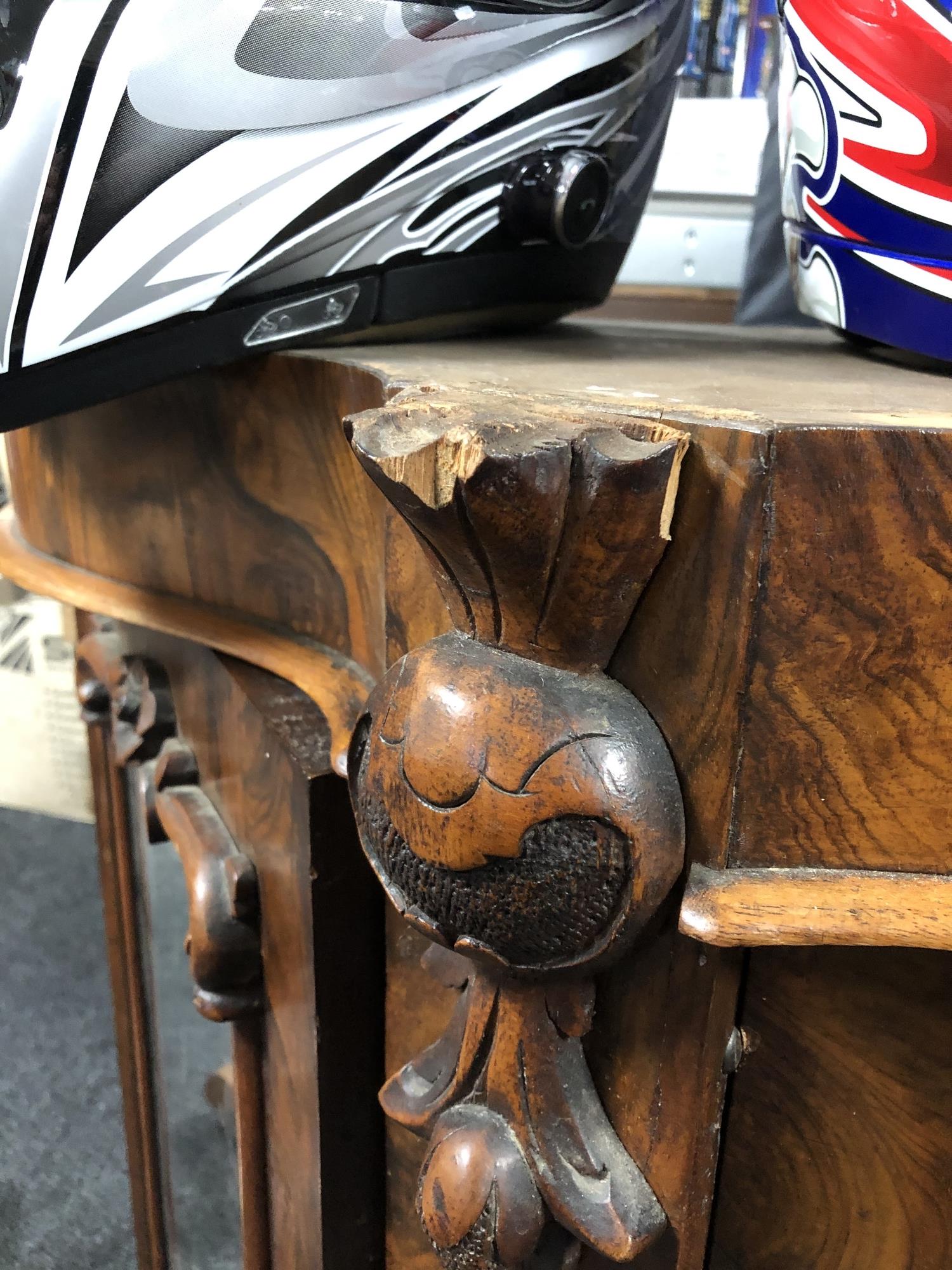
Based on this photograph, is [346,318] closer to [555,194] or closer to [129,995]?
[555,194]

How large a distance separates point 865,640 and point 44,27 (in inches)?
14.4

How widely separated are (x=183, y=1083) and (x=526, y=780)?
585mm

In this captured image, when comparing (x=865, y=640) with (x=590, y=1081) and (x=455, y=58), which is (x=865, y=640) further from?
(x=455, y=58)

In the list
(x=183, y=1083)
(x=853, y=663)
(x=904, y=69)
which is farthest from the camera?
(x=183, y=1083)

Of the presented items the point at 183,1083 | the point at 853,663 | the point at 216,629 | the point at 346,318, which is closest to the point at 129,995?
the point at 183,1083

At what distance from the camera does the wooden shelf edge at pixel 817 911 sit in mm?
306

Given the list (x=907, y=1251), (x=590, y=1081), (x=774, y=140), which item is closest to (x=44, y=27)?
(x=590, y=1081)

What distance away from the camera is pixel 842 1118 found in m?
0.37

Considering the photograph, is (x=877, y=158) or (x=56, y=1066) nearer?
(x=877, y=158)

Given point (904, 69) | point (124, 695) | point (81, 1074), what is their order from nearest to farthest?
point (904, 69), point (124, 695), point (81, 1074)

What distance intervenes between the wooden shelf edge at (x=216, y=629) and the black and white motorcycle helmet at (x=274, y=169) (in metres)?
0.13

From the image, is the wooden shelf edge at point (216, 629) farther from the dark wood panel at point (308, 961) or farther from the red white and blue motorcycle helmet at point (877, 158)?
the red white and blue motorcycle helmet at point (877, 158)

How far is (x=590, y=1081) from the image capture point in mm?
371

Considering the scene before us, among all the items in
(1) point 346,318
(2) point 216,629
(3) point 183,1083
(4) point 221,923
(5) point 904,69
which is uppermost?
(5) point 904,69
